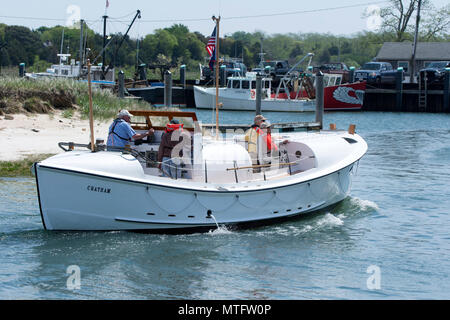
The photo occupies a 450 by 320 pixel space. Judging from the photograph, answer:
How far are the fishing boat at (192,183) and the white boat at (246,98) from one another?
36049 mm

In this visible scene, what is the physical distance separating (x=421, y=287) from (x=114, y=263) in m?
4.56

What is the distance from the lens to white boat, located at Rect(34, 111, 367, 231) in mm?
11070

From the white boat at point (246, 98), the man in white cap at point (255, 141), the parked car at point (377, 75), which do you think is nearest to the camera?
Answer: the man in white cap at point (255, 141)

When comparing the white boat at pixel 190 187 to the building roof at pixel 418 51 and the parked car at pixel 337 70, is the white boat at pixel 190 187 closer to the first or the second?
the parked car at pixel 337 70

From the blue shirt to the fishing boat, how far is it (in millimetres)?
478

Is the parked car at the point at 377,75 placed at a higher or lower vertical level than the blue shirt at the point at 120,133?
higher

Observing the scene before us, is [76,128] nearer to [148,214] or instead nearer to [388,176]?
[388,176]

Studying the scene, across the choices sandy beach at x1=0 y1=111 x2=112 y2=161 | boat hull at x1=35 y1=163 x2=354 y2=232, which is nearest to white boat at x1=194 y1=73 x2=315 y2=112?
sandy beach at x1=0 y1=111 x2=112 y2=161

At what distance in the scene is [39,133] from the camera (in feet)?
73.2

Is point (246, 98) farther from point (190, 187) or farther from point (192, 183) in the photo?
point (190, 187)

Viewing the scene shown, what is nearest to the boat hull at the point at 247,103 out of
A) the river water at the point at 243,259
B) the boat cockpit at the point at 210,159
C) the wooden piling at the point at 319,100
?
the wooden piling at the point at 319,100

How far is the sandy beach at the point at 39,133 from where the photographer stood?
19531 mm

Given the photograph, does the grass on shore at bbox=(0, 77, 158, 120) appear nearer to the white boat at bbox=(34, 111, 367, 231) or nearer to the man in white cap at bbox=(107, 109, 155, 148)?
the white boat at bbox=(34, 111, 367, 231)
